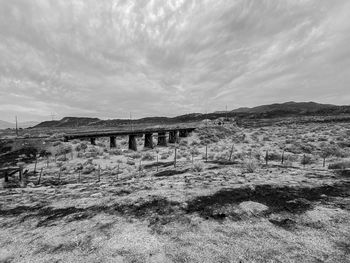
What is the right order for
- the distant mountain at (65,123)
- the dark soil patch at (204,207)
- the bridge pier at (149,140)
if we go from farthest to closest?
the distant mountain at (65,123), the bridge pier at (149,140), the dark soil patch at (204,207)

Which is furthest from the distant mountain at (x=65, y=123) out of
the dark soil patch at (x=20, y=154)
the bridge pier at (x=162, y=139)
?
the dark soil patch at (x=20, y=154)

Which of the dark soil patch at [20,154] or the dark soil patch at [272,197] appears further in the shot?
the dark soil patch at [20,154]

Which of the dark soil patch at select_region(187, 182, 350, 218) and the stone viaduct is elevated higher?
the stone viaduct

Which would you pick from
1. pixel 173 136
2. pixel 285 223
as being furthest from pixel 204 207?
pixel 173 136

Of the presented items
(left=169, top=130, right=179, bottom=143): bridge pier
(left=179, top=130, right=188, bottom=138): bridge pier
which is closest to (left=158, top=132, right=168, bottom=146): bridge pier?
(left=169, top=130, right=179, bottom=143): bridge pier

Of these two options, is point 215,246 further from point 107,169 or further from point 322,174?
point 107,169

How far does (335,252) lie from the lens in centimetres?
300

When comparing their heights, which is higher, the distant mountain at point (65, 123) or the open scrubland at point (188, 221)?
the distant mountain at point (65, 123)

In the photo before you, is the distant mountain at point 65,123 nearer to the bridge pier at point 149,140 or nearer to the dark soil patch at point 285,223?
the bridge pier at point 149,140

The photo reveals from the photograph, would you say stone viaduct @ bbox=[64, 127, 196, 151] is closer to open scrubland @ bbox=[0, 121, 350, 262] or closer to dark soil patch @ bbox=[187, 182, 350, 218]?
open scrubland @ bbox=[0, 121, 350, 262]

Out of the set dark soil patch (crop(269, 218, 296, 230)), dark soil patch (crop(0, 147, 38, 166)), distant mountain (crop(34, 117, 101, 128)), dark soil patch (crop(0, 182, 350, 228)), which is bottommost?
dark soil patch (crop(0, 147, 38, 166))

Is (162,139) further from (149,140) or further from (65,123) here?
(65,123)

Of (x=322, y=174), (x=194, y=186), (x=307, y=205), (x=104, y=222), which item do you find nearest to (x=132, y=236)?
(x=104, y=222)

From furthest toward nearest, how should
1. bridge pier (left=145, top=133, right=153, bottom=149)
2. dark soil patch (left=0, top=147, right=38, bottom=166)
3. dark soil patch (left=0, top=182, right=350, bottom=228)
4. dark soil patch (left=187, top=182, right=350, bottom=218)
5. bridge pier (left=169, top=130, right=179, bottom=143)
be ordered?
1. bridge pier (left=169, top=130, right=179, bottom=143)
2. bridge pier (left=145, top=133, right=153, bottom=149)
3. dark soil patch (left=0, top=147, right=38, bottom=166)
4. dark soil patch (left=187, top=182, right=350, bottom=218)
5. dark soil patch (left=0, top=182, right=350, bottom=228)
